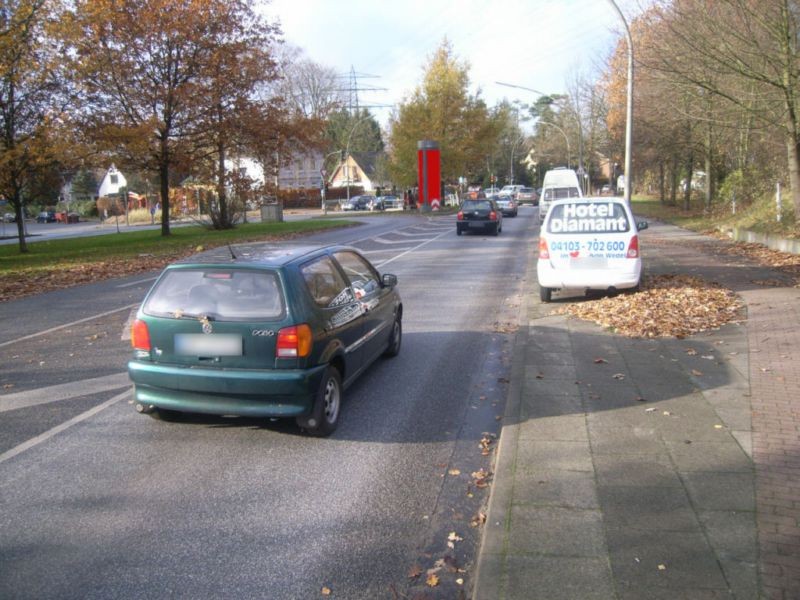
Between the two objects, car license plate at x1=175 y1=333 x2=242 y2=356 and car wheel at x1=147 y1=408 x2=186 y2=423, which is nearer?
car license plate at x1=175 y1=333 x2=242 y2=356

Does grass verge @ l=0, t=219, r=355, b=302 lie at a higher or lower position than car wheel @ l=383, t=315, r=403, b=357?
higher

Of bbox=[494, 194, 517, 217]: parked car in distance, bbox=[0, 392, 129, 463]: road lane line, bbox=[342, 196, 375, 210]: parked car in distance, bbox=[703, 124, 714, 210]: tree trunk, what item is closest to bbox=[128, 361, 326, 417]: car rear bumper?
bbox=[0, 392, 129, 463]: road lane line

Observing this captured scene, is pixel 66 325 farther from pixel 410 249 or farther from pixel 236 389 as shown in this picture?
pixel 410 249

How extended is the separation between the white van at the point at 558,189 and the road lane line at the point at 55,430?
75.0ft

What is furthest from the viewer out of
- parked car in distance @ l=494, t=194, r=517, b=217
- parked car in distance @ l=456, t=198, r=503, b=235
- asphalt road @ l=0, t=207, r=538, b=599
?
parked car in distance @ l=494, t=194, r=517, b=217

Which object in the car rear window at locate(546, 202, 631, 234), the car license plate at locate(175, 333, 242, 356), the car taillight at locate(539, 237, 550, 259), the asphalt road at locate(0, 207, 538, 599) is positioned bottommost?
the asphalt road at locate(0, 207, 538, 599)

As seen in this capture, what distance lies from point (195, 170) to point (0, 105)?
9416 mm

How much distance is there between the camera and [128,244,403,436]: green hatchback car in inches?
193

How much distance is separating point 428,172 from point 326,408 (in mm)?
46737

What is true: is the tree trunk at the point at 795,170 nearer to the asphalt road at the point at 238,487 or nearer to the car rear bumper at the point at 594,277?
the car rear bumper at the point at 594,277

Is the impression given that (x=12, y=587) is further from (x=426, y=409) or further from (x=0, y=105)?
(x=0, y=105)

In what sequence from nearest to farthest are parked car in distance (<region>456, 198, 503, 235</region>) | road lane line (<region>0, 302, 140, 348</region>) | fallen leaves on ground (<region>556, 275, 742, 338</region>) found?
fallen leaves on ground (<region>556, 275, 742, 338</region>) → road lane line (<region>0, 302, 140, 348</region>) → parked car in distance (<region>456, 198, 503, 235</region>)

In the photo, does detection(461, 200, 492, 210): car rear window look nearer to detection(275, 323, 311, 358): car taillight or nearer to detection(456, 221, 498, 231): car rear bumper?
detection(456, 221, 498, 231): car rear bumper

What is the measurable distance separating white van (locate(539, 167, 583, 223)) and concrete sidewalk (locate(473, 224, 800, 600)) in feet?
68.9
